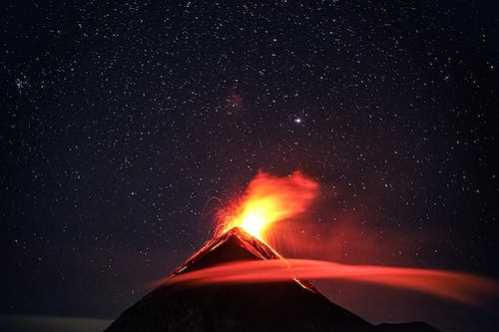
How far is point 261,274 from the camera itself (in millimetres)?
78188

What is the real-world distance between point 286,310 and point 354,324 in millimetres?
10524

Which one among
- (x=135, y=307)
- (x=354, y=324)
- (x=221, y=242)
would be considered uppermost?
(x=221, y=242)

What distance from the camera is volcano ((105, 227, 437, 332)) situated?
64.2 m

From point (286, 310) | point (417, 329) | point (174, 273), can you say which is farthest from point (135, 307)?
point (417, 329)

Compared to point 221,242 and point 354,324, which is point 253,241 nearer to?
point 221,242

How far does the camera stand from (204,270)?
252ft

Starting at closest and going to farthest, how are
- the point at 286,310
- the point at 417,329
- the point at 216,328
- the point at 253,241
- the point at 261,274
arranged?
the point at 216,328
the point at 286,310
the point at 261,274
the point at 253,241
the point at 417,329

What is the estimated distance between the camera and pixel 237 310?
66.9m

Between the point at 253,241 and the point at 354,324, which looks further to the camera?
the point at 253,241

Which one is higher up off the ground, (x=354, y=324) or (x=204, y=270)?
(x=204, y=270)

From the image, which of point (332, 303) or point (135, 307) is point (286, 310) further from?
point (135, 307)

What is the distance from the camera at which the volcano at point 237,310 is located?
6425 centimetres

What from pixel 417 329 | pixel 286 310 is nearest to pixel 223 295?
pixel 286 310

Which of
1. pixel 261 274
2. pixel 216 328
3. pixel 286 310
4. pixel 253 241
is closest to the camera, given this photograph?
pixel 216 328
